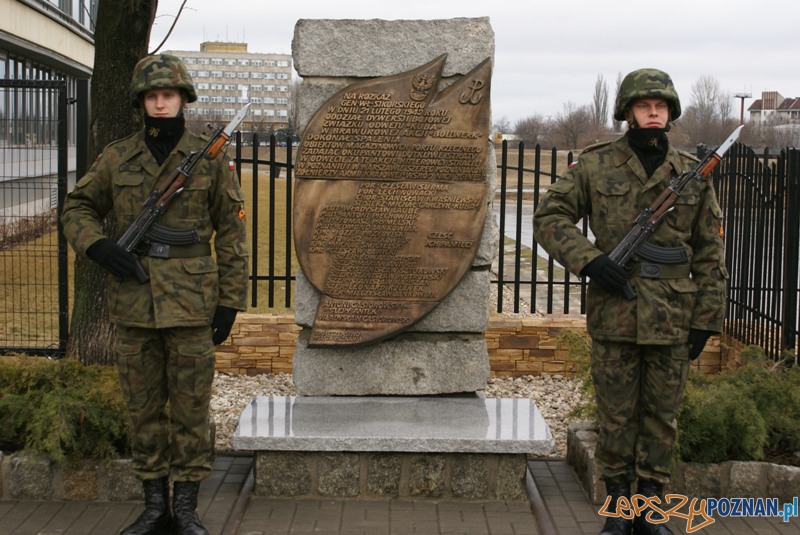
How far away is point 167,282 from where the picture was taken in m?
4.22

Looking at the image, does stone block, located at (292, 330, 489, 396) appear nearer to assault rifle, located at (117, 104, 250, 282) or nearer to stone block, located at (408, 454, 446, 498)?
stone block, located at (408, 454, 446, 498)

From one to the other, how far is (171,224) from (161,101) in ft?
1.74

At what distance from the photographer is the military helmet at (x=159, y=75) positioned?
13.6 feet

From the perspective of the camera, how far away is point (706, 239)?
426cm

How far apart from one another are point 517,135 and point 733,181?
53069 mm

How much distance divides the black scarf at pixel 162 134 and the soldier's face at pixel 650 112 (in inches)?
78.0

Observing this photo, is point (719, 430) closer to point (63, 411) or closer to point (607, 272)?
point (607, 272)

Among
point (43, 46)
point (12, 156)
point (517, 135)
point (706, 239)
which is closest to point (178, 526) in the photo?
point (706, 239)

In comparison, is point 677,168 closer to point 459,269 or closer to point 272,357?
point 459,269

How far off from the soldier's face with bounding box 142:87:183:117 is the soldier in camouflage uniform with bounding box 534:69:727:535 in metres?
1.66

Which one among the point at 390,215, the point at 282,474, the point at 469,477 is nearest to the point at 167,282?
the point at 282,474

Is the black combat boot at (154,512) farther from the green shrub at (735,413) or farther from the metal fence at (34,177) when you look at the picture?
the metal fence at (34,177)

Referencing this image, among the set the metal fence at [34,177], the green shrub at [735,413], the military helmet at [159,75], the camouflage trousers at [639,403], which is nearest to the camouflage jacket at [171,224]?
the military helmet at [159,75]

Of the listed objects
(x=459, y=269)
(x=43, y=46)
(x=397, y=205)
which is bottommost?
(x=459, y=269)
